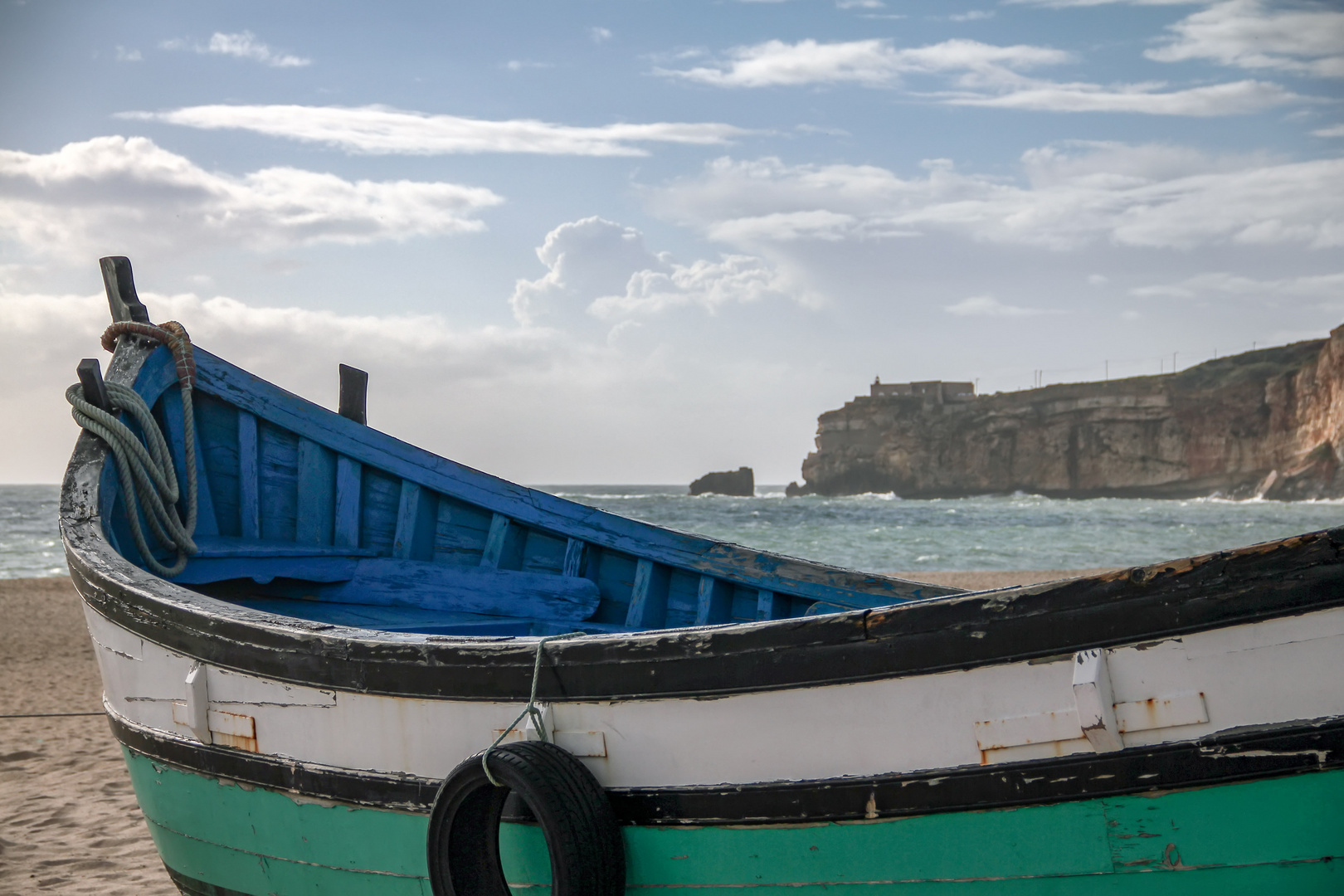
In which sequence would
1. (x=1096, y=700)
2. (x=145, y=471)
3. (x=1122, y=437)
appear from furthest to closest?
(x=1122, y=437)
(x=145, y=471)
(x=1096, y=700)

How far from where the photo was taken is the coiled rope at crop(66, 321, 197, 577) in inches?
152

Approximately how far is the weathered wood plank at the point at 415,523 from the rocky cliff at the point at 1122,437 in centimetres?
5518

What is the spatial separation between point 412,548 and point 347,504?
37 centimetres

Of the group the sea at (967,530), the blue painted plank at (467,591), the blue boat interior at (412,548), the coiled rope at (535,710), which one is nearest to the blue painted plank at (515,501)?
the blue boat interior at (412,548)

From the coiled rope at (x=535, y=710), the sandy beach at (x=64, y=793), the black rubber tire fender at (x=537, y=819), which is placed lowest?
the sandy beach at (x=64, y=793)

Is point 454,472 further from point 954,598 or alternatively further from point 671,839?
point 954,598

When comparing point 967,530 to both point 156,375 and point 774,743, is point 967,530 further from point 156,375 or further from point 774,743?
point 774,743

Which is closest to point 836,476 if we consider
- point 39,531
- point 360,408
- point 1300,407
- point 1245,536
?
point 1300,407

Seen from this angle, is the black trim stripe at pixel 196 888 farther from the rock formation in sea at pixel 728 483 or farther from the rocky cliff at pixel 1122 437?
the rock formation in sea at pixel 728 483

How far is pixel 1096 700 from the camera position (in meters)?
1.75

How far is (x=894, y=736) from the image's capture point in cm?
194

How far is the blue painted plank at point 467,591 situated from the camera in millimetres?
4363

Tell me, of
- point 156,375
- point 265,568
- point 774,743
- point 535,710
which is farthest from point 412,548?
point 774,743

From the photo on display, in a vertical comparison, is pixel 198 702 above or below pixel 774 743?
below
